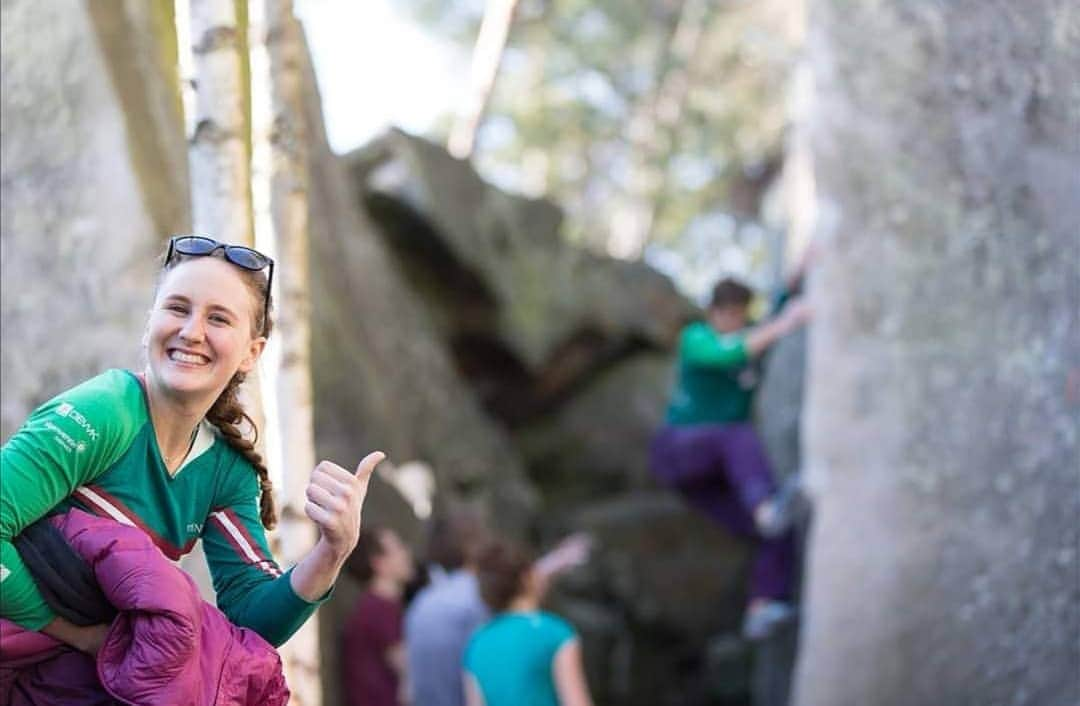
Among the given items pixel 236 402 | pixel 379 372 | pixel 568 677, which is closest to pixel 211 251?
pixel 236 402

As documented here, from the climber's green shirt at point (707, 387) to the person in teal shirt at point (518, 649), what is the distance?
2.96 m

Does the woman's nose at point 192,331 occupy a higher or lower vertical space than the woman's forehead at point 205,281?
lower

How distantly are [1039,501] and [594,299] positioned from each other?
725 cm

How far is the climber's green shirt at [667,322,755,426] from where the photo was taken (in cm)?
811

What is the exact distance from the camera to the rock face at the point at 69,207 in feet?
16.2

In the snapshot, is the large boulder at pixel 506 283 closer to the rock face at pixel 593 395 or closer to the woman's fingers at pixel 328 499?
the rock face at pixel 593 395

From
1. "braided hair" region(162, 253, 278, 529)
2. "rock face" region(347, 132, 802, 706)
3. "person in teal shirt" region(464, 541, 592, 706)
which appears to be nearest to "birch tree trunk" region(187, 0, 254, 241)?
"braided hair" region(162, 253, 278, 529)

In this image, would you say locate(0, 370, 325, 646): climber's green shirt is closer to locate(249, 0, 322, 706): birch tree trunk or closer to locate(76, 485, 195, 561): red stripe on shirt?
locate(76, 485, 195, 561): red stripe on shirt

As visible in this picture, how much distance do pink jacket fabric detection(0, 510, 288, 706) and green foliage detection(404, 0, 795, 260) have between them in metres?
17.4

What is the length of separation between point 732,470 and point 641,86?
13297mm

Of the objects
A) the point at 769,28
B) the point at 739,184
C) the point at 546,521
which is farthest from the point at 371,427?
the point at 739,184

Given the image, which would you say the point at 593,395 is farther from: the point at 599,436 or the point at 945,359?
the point at 945,359

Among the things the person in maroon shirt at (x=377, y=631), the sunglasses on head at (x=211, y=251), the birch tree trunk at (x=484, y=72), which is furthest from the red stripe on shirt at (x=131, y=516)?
the birch tree trunk at (x=484, y=72)

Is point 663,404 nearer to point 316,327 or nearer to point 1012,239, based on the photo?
point 316,327
